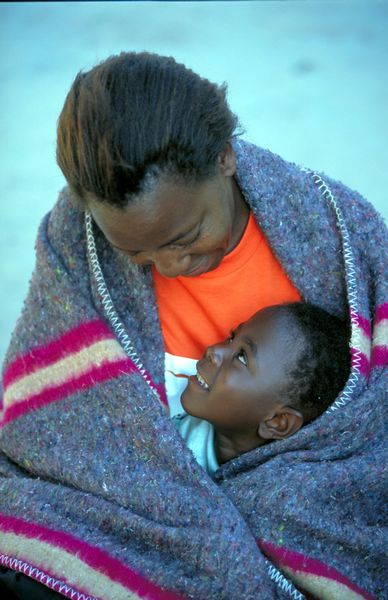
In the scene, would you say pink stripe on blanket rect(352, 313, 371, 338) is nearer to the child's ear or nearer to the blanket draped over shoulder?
the blanket draped over shoulder

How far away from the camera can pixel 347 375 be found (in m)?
1.46

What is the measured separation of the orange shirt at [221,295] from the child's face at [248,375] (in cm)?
6

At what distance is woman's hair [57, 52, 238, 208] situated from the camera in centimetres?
117

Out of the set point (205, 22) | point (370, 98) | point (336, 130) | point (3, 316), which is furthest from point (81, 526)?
point (205, 22)

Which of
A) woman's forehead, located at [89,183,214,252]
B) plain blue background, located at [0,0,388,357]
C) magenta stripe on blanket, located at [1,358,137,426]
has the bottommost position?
magenta stripe on blanket, located at [1,358,137,426]

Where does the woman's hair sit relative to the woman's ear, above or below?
above

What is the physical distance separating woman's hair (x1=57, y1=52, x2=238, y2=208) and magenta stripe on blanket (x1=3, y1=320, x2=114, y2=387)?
0.96 feet

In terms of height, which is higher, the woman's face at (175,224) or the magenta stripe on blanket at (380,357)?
the woman's face at (175,224)

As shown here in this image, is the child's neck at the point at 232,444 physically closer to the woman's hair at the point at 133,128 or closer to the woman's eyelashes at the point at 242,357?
the woman's eyelashes at the point at 242,357

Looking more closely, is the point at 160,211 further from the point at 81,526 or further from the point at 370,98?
the point at 370,98

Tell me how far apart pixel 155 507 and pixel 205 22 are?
2.67m

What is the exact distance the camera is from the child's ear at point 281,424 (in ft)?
4.77

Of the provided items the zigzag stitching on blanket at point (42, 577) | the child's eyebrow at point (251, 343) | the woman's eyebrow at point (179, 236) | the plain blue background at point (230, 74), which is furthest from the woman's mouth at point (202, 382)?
the plain blue background at point (230, 74)

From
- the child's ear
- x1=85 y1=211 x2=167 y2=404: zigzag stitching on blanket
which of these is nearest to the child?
the child's ear
